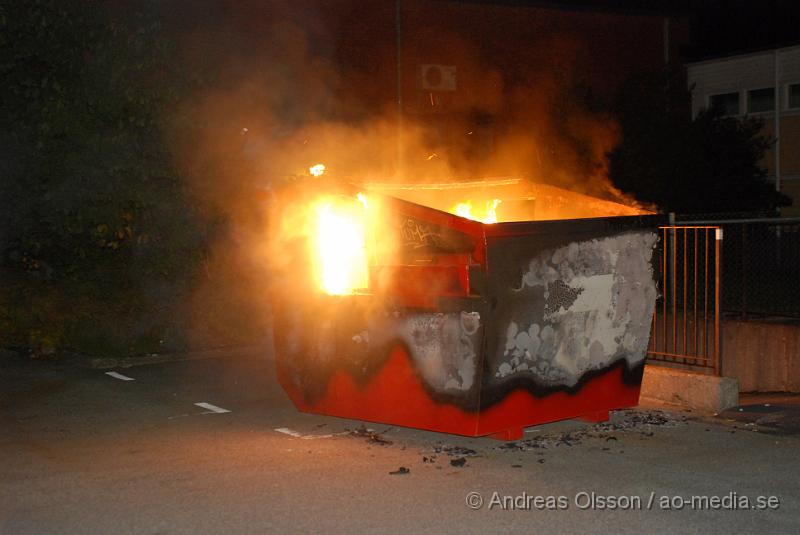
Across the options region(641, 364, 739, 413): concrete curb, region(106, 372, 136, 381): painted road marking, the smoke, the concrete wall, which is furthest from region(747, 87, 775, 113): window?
region(106, 372, 136, 381): painted road marking

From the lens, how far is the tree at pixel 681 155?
71.3 feet

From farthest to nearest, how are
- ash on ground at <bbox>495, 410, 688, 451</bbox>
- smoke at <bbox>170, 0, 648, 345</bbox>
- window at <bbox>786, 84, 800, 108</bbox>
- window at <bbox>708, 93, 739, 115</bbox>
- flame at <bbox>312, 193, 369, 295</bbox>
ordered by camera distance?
window at <bbox>708, 93, 739, 115</bbox>
window at <bbox>786, 84, 800, 108</bbox>
smoke at <bbox>170, 0, 648, 345</bbox>
flame at <bbox>312, 193, 369, 295</bbox>
ash on ground at <bbox>495, 410, 688, 451</bbox>

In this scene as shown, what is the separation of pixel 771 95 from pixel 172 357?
23.9m

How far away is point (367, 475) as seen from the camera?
5.89 m

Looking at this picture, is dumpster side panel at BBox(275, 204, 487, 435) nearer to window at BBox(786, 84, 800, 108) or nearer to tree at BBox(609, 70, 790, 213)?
tree at BBox(609, 70, 790, 213)

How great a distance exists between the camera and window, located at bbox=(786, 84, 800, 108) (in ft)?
93.2

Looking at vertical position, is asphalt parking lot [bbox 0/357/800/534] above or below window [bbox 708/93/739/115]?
below

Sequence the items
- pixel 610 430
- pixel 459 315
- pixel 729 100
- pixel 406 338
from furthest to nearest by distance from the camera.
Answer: pixel 729 100 → pixel 610 430 → pixel 406 338 → pixel 459 315

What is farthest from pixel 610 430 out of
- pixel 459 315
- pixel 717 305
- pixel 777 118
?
pixel 777 118

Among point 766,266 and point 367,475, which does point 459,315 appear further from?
point 766,266

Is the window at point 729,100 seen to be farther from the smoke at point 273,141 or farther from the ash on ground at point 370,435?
the ash on ground at point 370,435

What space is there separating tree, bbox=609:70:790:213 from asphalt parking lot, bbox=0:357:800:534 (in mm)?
14834

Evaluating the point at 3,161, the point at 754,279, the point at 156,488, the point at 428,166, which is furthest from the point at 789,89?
the point at 156,488

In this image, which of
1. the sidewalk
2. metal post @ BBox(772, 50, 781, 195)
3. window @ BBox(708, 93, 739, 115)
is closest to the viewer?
the sidewalk
